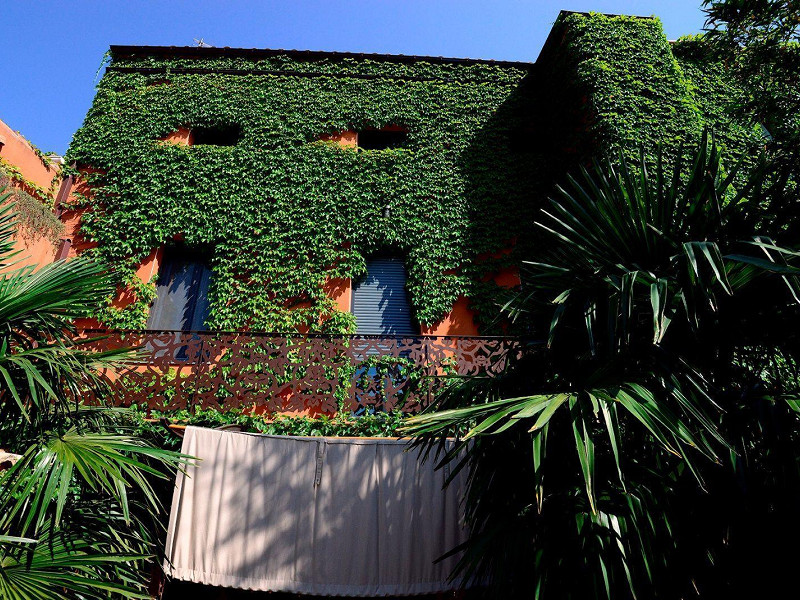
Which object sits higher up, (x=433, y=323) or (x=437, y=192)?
(x=437, y=192)

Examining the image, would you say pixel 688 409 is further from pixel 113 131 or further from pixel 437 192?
pixel 113 131

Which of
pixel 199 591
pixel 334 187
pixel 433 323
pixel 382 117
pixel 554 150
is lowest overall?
pixel 199 591

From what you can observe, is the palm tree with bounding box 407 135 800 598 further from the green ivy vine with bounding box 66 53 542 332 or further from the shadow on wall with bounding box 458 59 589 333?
the shadow on wall with bounding box 458 59 589 333

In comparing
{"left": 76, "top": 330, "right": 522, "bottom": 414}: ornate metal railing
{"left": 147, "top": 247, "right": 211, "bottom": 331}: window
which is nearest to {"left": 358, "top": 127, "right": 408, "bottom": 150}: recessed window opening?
{"left": 147, "top": 247, "right": 211, "bottom": 331}: window

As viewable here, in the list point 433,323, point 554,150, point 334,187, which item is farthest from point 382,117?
point 433,323

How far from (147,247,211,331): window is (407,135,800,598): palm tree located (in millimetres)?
6209

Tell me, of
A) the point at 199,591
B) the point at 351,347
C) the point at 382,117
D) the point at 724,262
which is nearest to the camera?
the point at 724,262

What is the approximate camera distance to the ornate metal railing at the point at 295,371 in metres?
6.23

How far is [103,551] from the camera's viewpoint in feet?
12.9

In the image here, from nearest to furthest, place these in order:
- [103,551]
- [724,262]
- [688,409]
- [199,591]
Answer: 1. [688,409]
2. [724,262]
3. [103,551]
4. [199,591]

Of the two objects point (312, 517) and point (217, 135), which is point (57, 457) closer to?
point (312, 517)

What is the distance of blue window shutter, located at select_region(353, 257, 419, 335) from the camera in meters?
8.30

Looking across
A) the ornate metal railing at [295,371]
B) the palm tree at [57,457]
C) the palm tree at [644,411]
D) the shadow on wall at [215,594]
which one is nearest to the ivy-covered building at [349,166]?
the ornate metal railing at [295,371]

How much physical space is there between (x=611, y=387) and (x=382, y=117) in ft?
27.3
